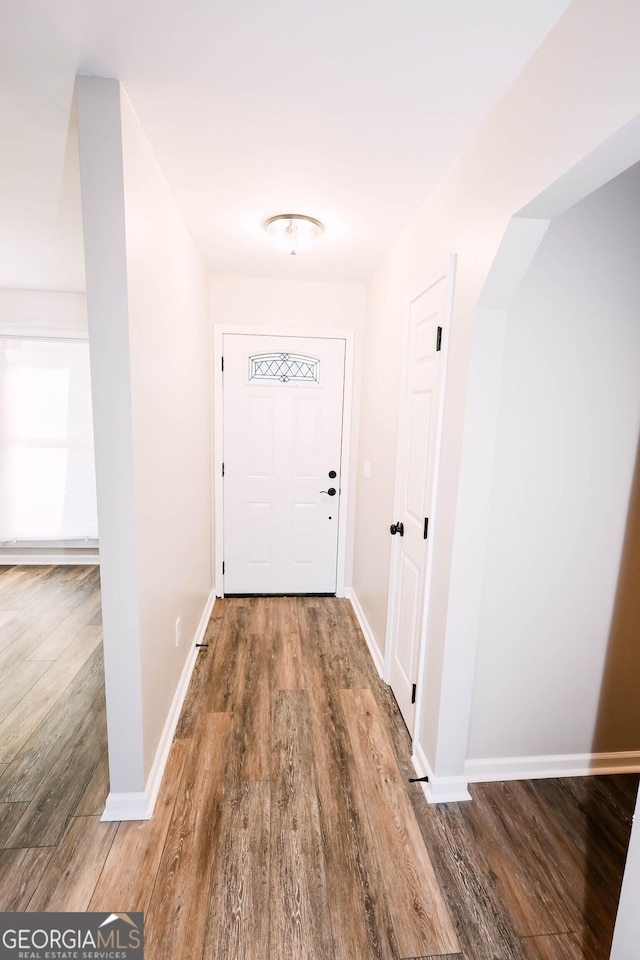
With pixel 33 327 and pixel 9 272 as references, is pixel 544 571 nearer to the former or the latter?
pixel 9 272

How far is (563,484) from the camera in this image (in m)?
1.79

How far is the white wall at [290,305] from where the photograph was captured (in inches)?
132

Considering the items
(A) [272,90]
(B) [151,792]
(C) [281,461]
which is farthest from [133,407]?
(C) [281,461]

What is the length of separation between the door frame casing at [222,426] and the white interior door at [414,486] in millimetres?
1198

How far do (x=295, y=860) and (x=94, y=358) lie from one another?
70.6 inches

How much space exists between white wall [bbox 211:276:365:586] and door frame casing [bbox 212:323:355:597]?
0.04 m

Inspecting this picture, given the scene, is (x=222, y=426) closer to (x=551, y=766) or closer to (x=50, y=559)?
(x=50, y=559)

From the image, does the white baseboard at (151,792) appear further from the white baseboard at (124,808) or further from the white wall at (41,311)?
the white wall at (41,311)

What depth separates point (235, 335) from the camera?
340 cm

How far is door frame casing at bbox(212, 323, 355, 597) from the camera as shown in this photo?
339 cm

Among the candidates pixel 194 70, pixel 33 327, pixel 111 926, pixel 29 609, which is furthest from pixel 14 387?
pixel 111 926

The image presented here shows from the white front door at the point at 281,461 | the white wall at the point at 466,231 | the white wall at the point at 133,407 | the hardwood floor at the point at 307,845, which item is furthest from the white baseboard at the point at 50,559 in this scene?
the white wall at the point at 466,231

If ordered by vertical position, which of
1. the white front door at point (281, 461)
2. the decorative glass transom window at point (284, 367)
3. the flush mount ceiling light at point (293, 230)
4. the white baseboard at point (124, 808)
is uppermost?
the flush mount ceiling light at point (293, 230)

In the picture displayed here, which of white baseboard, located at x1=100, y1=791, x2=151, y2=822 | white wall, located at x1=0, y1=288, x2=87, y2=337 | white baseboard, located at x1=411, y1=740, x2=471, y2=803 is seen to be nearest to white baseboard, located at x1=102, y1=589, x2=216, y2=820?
white baseboard, located at x1=100, y1=791, x2=151, y2=822
